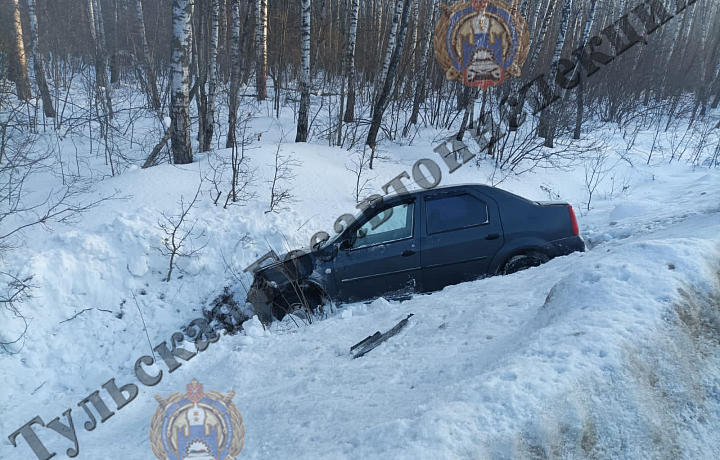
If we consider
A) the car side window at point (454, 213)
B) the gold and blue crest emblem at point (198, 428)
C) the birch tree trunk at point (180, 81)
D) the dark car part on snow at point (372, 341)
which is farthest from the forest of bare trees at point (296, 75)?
the dark car part on snow at point (372, 341)

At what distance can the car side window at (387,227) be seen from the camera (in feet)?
15.2

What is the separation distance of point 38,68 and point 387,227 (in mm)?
13581

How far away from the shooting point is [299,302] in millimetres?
4785

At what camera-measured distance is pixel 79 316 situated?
484 centimetres

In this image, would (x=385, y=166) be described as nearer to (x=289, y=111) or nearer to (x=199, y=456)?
(x=289, y=111)

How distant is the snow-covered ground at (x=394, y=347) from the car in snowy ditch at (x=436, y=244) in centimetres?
34

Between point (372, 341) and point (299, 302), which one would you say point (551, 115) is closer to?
point (299, 302)

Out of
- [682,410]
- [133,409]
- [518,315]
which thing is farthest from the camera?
[133,409]

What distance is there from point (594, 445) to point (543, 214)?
3.34m

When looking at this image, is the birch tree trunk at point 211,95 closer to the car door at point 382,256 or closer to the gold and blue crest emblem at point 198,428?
the car door at point 382,256

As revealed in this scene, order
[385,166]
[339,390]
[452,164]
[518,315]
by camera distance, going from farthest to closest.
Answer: [452,164]
[385,166]
[518,315]
[339,390]

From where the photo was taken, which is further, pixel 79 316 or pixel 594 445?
pixel 79 316

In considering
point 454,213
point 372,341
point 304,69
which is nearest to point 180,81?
point 304,69

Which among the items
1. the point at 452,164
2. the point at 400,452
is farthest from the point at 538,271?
the point at 452,164
